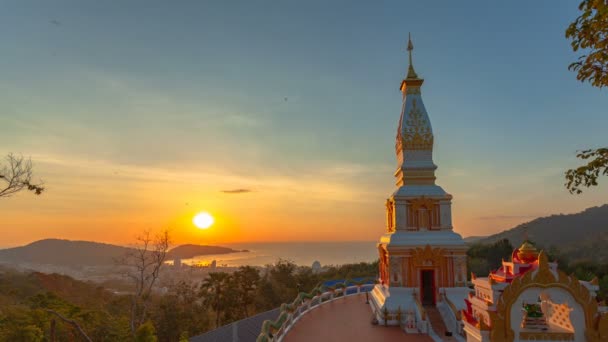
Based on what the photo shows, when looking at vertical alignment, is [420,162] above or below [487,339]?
above

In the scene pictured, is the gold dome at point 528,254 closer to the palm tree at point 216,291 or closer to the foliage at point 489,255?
the palm tree at point 216,291

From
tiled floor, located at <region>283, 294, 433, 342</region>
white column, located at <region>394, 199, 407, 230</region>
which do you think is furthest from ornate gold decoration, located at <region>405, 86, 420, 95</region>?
tiled floor, located at <region>283, 294, 433, 342</region>

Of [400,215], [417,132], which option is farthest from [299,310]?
[417,132]

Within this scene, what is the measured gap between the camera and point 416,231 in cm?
2167

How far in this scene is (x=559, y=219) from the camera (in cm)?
11038

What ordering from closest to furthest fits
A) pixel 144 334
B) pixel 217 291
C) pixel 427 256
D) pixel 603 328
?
pixel 603 328 → pixel 144 334 → pixel 427 256 → pixel 217 291

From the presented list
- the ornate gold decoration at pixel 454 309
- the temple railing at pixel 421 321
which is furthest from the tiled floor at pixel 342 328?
the ornate gold decoration at pixel 454 309

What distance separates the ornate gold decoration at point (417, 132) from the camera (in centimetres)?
2309

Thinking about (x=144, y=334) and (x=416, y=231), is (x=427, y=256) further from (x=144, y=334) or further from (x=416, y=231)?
(x=144, y=334)

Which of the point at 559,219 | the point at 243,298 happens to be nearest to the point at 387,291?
the point at 243,298

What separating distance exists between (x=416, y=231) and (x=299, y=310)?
7679 mm

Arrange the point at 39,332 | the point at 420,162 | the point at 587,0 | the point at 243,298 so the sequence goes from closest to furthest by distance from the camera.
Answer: the point at 587,0, the point at 39,332, the point at 420,162, the point at 243,298

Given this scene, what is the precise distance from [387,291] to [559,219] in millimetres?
112535

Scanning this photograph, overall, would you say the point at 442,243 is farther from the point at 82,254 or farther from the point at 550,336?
the point at 82,254
